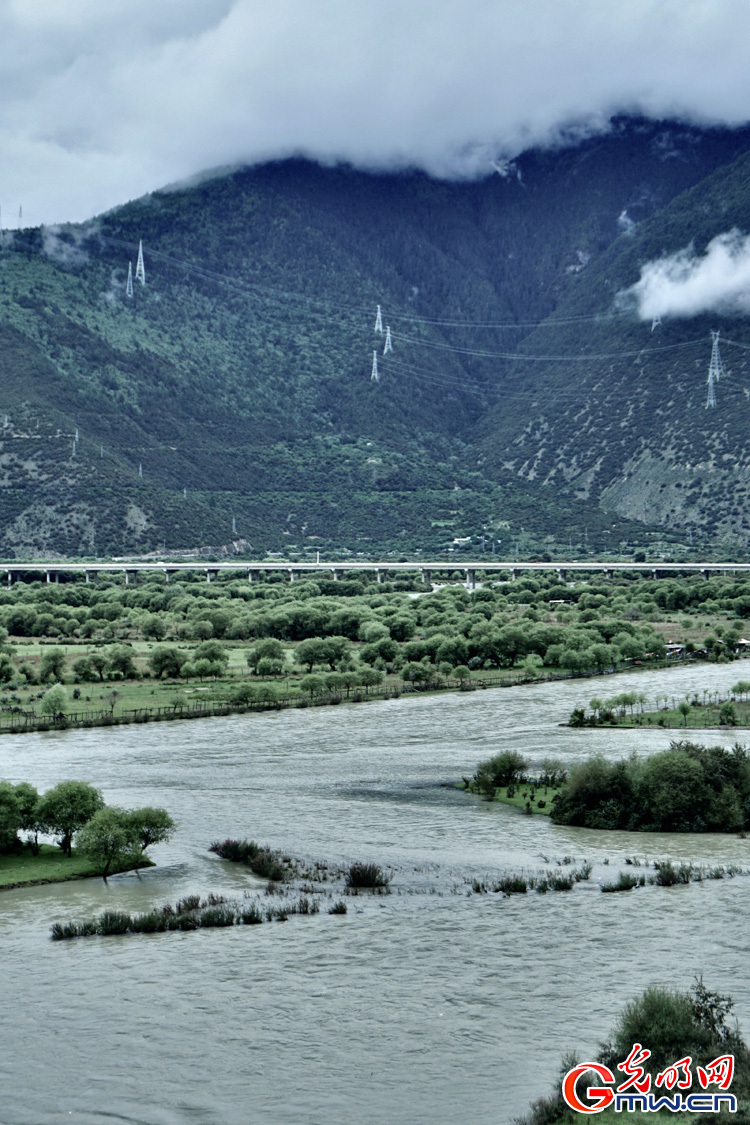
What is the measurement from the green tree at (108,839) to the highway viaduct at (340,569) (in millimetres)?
105306

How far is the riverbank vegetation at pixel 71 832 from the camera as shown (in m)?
36.9

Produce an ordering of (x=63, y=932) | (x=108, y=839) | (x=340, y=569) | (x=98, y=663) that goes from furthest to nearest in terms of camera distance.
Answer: (x=340, y=569), (x=98, y=663), (x=108, y=839), (x=63, y=932)

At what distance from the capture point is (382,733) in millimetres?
60625

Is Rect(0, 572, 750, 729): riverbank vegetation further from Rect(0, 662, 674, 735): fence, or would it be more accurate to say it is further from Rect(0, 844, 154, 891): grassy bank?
Rect(0, 844, 154, 891): grassy bank

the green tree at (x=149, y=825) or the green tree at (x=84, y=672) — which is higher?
the green tree at (x=84, y=672)

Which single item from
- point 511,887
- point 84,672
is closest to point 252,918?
point 511,887

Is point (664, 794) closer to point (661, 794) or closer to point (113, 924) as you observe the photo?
point (661, 794)

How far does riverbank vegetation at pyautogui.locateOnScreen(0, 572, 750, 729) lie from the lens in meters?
71.7

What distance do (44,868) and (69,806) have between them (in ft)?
6.39

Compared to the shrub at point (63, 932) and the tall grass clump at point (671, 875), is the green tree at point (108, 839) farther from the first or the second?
the tall grass clump at point (671, 875)

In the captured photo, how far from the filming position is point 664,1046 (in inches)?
906

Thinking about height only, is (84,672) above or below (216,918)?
above

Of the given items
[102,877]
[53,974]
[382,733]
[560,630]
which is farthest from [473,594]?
[53,974]

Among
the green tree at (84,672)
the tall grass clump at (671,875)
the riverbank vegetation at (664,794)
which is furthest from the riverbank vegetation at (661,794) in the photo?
the green tree at (84,672)
